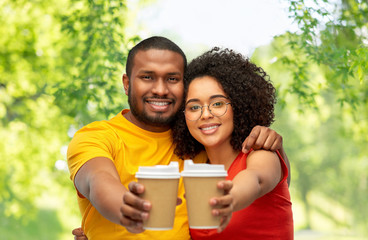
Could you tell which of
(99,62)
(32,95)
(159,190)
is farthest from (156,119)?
(32,95)

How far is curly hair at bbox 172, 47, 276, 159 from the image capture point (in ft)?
9.12

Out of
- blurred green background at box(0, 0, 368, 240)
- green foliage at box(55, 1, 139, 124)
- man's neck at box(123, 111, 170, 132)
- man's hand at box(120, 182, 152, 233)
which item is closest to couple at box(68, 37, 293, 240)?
man's neck at box(123, 111, 170, 132)

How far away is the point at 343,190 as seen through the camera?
20203 mm

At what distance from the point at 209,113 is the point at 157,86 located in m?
0.46

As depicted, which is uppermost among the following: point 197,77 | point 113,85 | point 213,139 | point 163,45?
point 113,85

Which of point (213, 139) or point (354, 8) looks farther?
point (354, 8)

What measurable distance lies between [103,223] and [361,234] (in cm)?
A: 1895

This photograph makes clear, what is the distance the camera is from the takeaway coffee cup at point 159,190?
5.70 ft

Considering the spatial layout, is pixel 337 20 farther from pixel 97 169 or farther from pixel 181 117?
pixel 97 169

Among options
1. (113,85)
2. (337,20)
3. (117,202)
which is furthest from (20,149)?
(117,202)

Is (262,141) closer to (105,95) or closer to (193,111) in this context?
(193,111)

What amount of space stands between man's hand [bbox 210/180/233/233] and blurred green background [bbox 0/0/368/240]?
2183mm

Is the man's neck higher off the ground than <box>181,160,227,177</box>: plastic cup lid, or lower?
higher

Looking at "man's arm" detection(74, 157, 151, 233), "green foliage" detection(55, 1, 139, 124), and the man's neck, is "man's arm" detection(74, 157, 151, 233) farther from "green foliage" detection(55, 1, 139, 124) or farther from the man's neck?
"green foliage" detection(55, 1, 139, 124)
